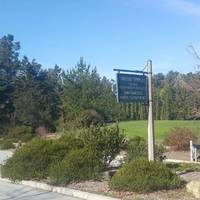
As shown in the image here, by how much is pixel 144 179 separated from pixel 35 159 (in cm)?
503

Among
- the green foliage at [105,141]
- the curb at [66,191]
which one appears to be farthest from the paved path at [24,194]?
the green foliage at [105,141]

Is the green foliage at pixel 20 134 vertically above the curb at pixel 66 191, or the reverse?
the green foliage at pixel 20 134

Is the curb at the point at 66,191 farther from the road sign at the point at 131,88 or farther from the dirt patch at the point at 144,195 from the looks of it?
the road sign at the point at 131,88

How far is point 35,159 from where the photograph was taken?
16891 mm

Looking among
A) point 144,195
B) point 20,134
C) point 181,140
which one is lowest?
point 144,195

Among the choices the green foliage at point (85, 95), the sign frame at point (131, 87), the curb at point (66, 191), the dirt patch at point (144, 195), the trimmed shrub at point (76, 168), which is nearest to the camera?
the dirt patch at point (144, 195)

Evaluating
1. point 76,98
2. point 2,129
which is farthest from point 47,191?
point 2,129

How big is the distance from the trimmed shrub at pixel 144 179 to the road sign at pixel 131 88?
2130mm

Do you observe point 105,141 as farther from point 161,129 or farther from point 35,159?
point 161,129

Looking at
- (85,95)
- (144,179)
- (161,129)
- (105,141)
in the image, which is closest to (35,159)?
(105,141)

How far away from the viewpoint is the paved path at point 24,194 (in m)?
13.6

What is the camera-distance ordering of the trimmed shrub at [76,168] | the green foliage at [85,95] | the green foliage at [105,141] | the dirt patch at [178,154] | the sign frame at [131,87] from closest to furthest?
the sign frame at [131,87]
the trimmed shrub at [76,168]
the green foliage at [105,141]
the dirt patch at [178,154]
the green foliage at [85,95]

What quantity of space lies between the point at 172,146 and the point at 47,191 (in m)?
14.9

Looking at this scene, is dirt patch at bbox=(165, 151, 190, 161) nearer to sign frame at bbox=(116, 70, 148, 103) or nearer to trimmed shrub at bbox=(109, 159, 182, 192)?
sign frame at bbox=(116, 70, 148, 103)
